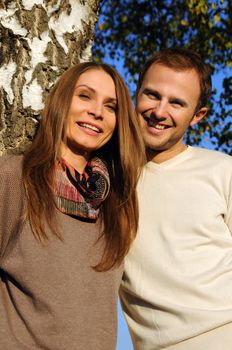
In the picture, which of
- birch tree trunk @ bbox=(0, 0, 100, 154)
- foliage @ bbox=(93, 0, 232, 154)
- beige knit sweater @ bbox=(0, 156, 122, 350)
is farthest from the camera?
foliage @ bbox=(93, 0, 232, 154)

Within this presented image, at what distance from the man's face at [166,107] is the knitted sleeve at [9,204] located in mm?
942

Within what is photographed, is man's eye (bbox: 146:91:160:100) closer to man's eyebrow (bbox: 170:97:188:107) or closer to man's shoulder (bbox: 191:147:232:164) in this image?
man's eyebrow (bbox: 170:97:188:107)

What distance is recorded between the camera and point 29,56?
3297mm

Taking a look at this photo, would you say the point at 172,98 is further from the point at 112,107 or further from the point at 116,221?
the point at 116,221

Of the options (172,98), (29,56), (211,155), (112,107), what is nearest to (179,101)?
(172,98)

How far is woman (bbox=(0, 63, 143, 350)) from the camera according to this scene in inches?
105

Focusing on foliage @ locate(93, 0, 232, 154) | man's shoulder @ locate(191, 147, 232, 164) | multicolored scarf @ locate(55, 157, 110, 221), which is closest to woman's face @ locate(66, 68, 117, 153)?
multicolored scarf @ locate(55, 157, 110, 221)

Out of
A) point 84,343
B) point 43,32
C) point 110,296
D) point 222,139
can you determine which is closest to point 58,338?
point 84,343

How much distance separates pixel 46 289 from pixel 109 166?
0.81 metres

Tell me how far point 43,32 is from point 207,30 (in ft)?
20.1

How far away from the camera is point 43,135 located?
117 inches

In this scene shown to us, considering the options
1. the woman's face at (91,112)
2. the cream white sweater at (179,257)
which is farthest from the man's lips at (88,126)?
the cream white sweater at (179,257)

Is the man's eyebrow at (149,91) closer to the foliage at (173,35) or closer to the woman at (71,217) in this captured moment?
the woman at (71,217)

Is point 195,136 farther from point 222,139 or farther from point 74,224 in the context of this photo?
point 74,224
